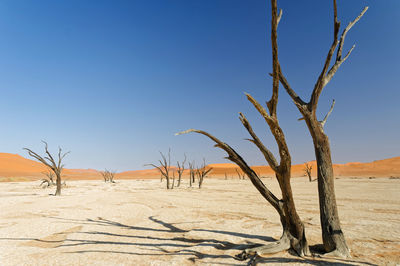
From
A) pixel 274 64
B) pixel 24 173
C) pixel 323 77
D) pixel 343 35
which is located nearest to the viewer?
pixel 274 64

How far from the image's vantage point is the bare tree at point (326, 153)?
132 inches

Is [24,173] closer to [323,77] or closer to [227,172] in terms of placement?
[227,172]

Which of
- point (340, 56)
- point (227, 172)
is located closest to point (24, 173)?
point (227, 172)

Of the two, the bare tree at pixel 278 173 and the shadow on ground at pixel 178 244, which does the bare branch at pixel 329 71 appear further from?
the shadow on ground at pixel 178 244

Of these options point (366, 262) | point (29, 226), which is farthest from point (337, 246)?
point (29, 226)

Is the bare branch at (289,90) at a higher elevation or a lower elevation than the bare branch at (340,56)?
lower

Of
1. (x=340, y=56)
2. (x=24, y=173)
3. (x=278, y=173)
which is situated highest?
(x=340, y=56)

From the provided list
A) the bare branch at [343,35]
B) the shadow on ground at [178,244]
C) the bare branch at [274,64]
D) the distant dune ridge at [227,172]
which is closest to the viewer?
the bare branch at [274,64]

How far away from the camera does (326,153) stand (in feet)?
11.7

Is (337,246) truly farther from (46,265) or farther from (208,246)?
(46,265)

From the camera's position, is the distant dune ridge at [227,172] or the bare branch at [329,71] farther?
the distant dune ridge at [227,172]

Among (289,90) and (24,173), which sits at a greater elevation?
(289,90)

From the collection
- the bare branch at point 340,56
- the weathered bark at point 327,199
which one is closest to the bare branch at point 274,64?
the weathered bark at point 327,199

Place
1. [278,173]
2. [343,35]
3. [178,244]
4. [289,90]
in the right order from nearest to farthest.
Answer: [278,173]
[343,35]
[289,90]
[178,244]
